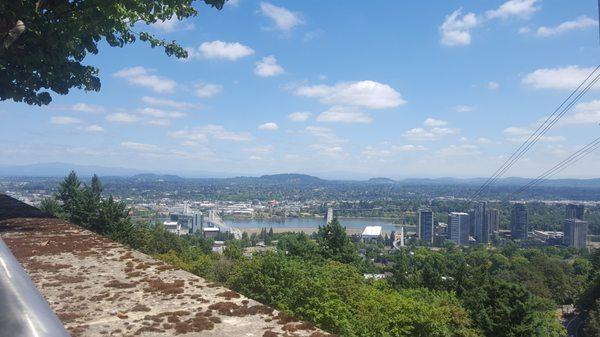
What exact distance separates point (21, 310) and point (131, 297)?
2472mm

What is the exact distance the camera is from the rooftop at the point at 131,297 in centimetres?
247

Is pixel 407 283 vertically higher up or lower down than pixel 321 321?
lower down

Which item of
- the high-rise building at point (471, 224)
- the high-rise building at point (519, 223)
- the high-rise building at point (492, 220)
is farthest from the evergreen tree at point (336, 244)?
the high-rise building at point (492, 220)

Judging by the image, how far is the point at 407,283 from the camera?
27609 millimetres

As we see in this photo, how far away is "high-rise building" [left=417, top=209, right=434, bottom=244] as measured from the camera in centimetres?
8412

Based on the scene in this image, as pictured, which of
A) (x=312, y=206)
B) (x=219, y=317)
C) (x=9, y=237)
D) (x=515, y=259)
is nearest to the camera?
(x=219, y=317)

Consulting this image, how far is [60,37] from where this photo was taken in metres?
5.89

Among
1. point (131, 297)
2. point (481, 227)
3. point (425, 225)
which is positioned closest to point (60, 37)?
point (131, 297)

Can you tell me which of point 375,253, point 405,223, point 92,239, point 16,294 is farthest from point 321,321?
point 405,223

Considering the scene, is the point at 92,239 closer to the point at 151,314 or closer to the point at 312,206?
the point at 151,314

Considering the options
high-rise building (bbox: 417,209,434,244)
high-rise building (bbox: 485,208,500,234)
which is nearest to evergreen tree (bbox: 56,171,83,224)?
high-rise building (bbox: 417,209,434,244)

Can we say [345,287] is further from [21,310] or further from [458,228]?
[458,228]

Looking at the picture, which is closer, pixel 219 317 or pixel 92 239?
pixel 219 317

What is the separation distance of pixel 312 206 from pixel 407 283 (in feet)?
357
